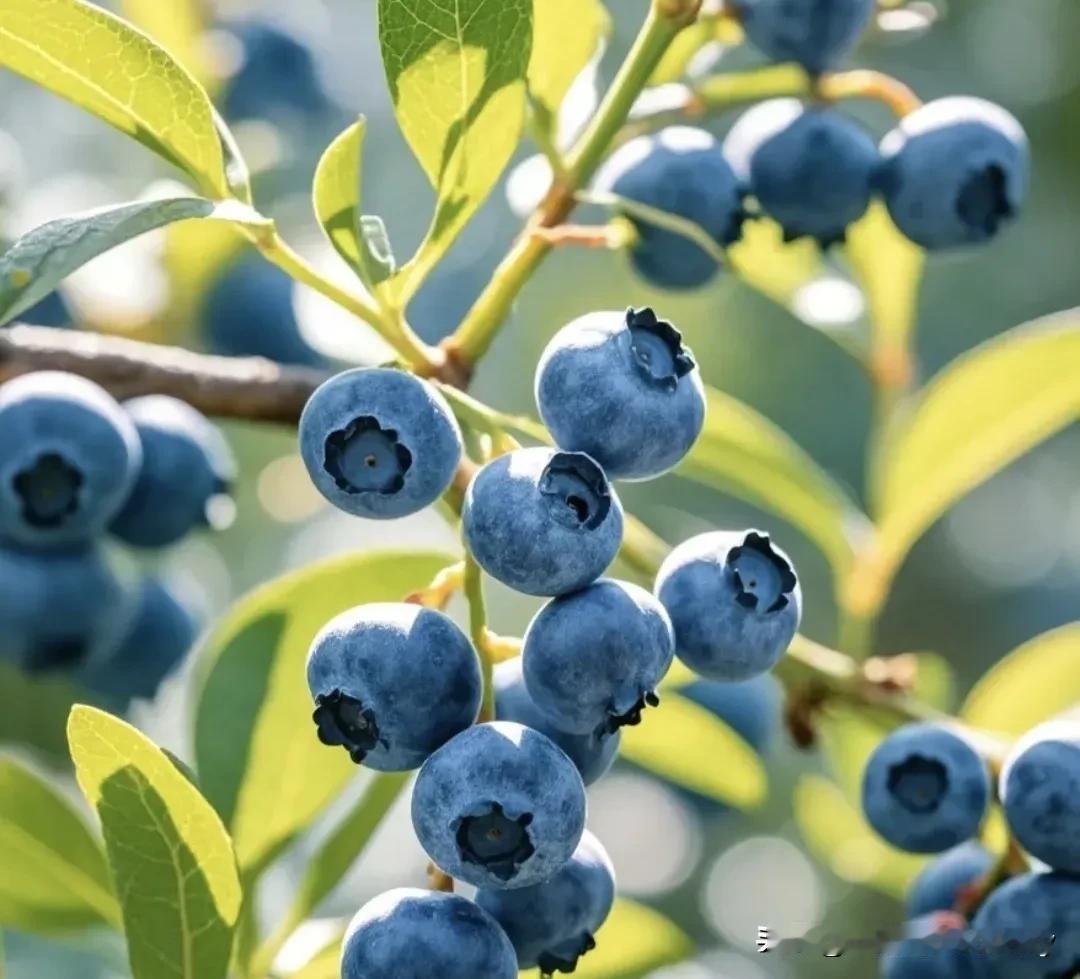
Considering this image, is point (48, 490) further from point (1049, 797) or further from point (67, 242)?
point (1049, 797)

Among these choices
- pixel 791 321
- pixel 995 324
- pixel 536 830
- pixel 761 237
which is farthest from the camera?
pixel 995 324

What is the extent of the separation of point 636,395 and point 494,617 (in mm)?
2061

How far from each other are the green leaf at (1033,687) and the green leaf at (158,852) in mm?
1091

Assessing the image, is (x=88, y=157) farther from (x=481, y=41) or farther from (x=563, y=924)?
(x=563, y=924)

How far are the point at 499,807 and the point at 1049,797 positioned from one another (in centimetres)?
57

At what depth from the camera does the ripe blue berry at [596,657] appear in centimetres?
120

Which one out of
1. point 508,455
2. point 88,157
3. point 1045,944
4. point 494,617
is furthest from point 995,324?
point 508,455

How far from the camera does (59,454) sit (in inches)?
66.1

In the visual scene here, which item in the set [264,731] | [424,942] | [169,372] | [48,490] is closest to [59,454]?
[48,490]

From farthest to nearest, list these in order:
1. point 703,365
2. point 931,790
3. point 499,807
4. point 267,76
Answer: point 703,365, point 267,76, point 931,790, point 499,807

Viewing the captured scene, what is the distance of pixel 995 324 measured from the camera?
474 cm

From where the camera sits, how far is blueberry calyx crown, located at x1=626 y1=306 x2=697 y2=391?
1.27 meters

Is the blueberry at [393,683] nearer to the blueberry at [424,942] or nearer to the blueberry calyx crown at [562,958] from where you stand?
the blueberry at [424,942]

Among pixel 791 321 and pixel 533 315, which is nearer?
pixel 533 315
